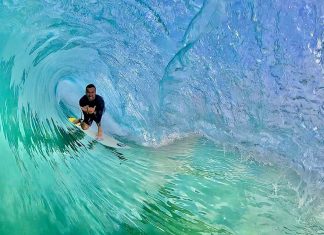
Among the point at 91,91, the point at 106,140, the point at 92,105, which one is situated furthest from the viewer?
the point at 106,140

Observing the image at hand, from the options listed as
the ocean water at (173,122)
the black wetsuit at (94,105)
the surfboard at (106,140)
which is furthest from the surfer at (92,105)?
the surfboard at (106,140)

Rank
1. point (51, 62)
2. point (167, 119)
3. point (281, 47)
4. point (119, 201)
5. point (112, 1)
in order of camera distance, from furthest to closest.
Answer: point (51, 62) → point (167, 119) → point (119, 201) → point (112, 1) → point (281, 47)

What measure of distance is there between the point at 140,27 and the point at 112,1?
0.72 meters

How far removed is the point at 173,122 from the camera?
8688 millimetres

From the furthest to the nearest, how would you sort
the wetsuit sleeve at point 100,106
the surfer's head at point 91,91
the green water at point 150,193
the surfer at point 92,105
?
the green water at point 150,193 → the wetsuit sleeve at point 100,106 → the surfer at point 92,105 → the surfer's head at point 91,91

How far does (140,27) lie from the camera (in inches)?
296

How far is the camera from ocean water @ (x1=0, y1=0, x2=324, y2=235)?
650 cm

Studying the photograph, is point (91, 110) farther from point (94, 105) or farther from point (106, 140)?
point (106, 140)

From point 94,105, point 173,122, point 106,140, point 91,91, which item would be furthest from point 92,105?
point 106,140

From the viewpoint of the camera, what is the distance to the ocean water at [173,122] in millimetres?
6496

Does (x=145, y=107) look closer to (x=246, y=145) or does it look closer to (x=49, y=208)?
(x=246, y=145)

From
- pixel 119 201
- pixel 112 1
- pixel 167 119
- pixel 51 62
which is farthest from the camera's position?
pixel 51 62

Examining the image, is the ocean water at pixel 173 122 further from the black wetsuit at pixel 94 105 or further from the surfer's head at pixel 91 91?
the surfer's head at pixel 91 91

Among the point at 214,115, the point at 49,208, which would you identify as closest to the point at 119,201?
the point at 49,208
